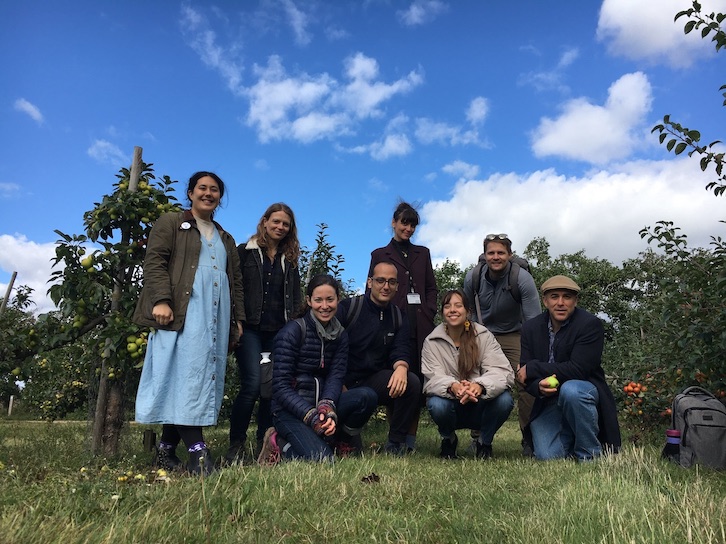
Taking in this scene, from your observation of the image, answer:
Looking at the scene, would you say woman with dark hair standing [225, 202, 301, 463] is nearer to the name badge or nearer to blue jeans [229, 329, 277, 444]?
blue jeans [229, 329, 277, 444]

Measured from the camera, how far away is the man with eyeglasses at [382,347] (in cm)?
442

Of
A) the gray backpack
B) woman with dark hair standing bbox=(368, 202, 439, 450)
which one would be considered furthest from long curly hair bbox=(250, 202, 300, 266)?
the gray backpack

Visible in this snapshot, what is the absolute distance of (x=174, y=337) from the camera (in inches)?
138

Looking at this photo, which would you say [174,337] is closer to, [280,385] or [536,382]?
[280,385]

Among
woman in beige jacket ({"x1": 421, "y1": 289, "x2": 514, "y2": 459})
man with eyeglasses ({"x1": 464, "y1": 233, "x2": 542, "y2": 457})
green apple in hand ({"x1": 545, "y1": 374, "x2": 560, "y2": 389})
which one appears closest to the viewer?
green apple in hand ({"x1": 545, "y1": 374, "x2": 560, "y2": 389})

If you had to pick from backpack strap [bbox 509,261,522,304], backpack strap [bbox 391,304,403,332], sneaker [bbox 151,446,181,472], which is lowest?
sneaker [bbox 151,446,181,472]

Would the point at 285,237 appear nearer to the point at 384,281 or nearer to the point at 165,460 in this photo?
the point at 384,281

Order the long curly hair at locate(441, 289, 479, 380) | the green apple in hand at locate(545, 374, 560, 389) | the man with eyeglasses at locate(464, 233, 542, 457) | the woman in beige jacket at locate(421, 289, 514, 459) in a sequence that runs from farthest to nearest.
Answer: the man with eyeglasses at locate(464, 233, 542, 457), the long curly hair at locate(441, 289, 479, 380), the woman in beige jacket at locate(421, 289, 514, 459), the green apple in hand at locate(545, 374, 560, 389)

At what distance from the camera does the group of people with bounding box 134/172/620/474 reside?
355cm

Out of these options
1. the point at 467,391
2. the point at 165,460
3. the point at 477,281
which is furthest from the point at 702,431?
the point at 165,460

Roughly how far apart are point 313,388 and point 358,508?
1824 mm

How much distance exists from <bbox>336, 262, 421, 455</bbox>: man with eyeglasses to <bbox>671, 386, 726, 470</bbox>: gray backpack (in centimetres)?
194

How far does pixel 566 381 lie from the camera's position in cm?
407

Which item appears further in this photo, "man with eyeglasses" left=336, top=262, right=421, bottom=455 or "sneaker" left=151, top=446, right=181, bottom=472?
"man with eyeglasses" left=336, top=262, right=421, bottom=455
